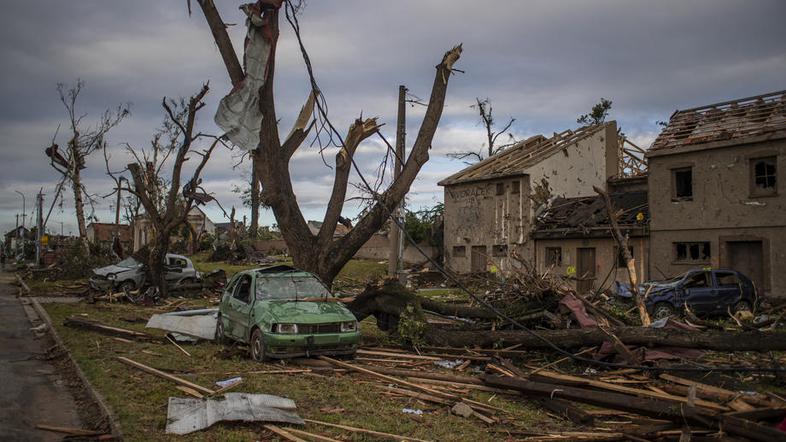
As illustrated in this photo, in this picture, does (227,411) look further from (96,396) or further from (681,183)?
(681,183)

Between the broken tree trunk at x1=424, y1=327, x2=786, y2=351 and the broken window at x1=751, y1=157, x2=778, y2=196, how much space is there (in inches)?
583

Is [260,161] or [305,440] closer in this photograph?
[305,440]

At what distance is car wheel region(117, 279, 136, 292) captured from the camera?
23.5 m

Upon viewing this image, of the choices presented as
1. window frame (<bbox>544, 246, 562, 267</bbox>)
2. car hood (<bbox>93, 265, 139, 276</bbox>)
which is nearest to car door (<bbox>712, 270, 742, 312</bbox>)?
window frame (<bbox>544, 246, 562, 267</bbox>)

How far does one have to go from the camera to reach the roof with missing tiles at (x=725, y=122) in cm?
2235

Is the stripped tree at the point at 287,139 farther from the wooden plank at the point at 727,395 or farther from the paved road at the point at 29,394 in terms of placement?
the wooden plank at the point at 727,395

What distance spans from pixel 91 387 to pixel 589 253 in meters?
23.0

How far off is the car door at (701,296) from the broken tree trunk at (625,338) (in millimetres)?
9335

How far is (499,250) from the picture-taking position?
31.8 meters

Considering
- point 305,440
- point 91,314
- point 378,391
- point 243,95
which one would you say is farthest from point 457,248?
point 305,440

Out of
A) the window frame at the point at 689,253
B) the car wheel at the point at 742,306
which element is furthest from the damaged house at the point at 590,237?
the car wheel at the point at 742,306

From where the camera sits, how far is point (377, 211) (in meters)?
12.7

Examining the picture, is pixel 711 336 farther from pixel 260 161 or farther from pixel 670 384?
pixel 260 161

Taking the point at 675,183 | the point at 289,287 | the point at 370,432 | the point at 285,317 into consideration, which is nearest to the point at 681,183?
the point at 675,183
